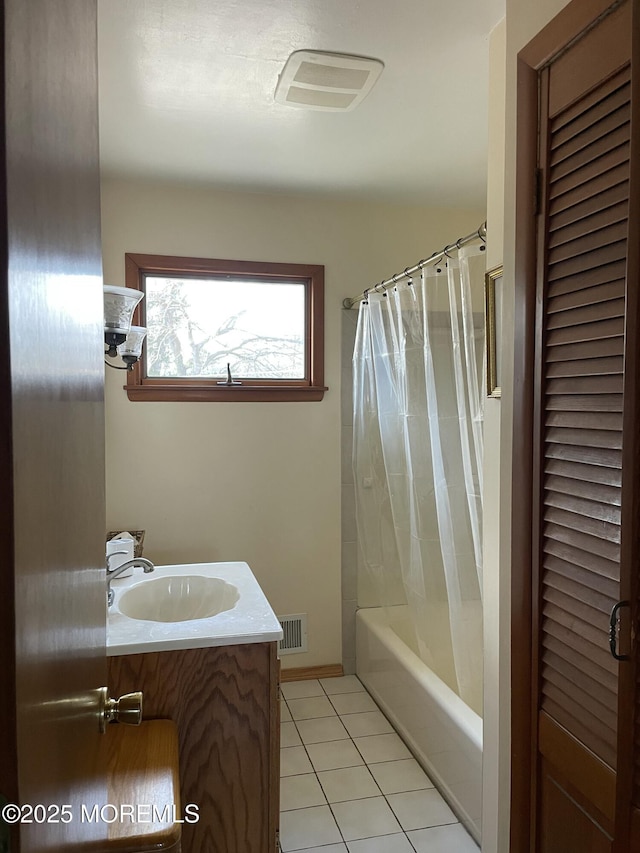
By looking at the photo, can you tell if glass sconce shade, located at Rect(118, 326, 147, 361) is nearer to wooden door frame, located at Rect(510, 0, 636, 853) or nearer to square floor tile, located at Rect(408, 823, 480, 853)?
wooden door frame, located at Rect(510, 0, 636, 853)

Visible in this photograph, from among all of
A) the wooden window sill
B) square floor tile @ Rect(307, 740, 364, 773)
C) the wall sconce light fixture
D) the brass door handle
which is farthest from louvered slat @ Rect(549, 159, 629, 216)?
square floor tile @ Rect(307, 740, 364, 773)

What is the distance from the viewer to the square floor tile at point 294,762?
2.46 meters

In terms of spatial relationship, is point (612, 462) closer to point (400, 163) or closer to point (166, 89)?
point (166, 89)

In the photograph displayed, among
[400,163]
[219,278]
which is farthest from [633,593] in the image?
[219,278]

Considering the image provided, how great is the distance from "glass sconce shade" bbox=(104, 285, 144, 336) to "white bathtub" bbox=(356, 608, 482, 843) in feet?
5.85

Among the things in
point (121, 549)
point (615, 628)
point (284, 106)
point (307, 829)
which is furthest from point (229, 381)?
point (615, 628)

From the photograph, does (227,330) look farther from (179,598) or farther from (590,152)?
(590,152)

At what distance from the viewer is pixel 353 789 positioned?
2.35 meters

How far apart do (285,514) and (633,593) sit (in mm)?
2396

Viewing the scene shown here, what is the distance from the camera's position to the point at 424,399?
2.60 meters

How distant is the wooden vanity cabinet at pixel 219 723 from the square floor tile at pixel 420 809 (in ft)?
2.07

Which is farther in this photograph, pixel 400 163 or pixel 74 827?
pixel 400 163

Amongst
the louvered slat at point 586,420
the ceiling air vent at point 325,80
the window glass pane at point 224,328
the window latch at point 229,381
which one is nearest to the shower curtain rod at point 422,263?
the window glass pane at point 224,328

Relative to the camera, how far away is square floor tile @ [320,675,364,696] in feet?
10.4
